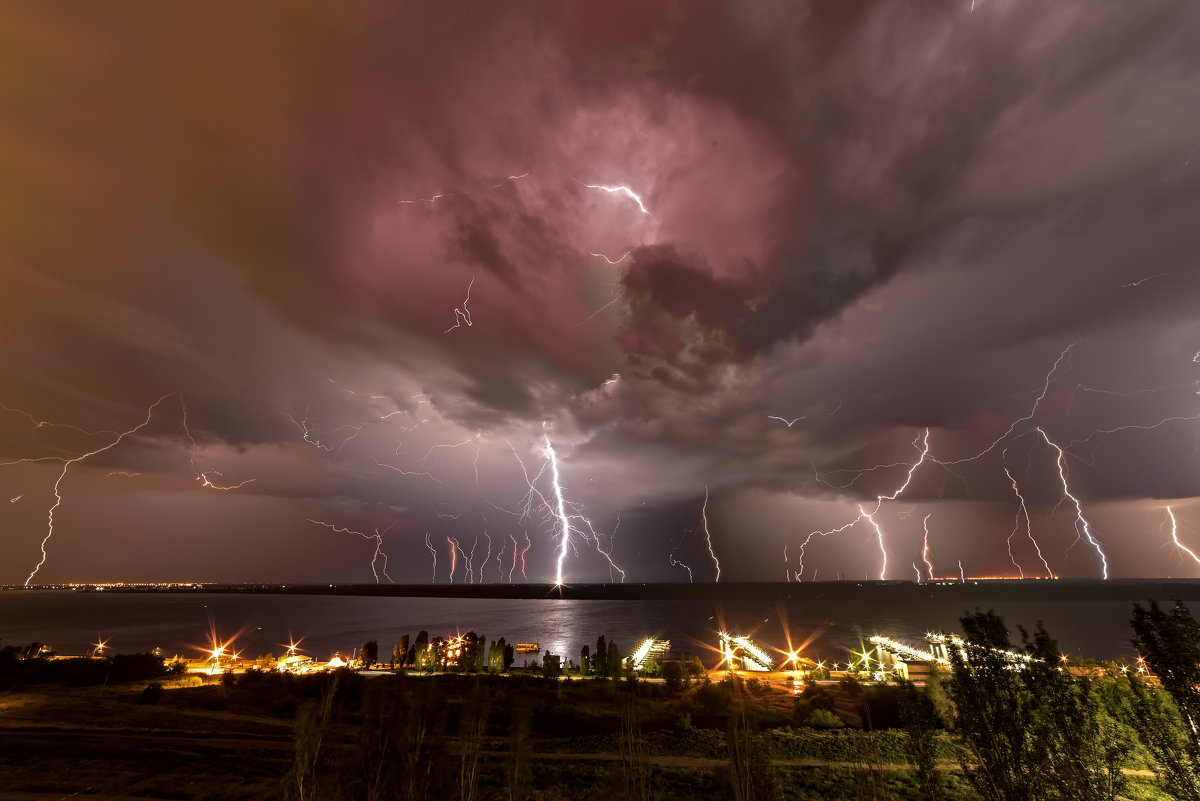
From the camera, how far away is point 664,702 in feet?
153

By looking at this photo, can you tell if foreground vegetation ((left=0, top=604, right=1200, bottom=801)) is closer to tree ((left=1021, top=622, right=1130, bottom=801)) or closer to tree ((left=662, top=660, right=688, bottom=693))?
tree ((left=1021, top=622, right=1130, bottom=801))

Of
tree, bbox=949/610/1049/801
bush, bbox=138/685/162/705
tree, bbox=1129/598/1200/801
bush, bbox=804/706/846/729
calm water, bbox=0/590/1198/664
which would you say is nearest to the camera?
tree, bbox=1129/598/1200/801

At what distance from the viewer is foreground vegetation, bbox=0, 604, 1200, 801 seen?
18.9m

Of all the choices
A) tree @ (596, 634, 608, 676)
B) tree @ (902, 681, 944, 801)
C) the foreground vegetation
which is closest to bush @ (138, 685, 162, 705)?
the foreground vegetation

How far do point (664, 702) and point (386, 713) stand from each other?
35.9 m

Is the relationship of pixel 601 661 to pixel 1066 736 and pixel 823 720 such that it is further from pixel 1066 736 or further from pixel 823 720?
pixel 1066 736

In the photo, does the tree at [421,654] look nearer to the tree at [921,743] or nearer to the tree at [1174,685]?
the tree at [921,743]

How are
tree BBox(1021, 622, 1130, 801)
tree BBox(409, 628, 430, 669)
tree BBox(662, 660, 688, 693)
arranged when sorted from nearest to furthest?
tree BBox(1021, 622, 1130, 801) → tree BBox(662, 660, 688, 693) → tree BBox(409, 628, 430, 669)

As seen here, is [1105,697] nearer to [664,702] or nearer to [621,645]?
[664,702]

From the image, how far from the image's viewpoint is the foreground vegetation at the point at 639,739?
18.9 metres

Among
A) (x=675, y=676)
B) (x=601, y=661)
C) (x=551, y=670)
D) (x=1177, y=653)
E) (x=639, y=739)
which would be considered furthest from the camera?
(x=601, y=661)

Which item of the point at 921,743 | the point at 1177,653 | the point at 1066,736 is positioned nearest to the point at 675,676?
the point at 921,743

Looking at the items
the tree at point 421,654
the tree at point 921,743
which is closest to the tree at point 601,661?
the tree at point 421,654

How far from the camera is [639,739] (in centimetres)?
2492
